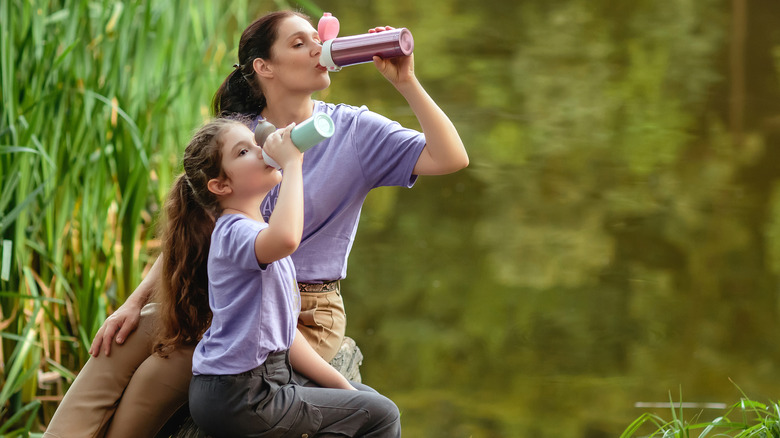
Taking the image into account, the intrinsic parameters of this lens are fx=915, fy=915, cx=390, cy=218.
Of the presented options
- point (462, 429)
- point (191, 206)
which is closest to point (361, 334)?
point (462, 429)

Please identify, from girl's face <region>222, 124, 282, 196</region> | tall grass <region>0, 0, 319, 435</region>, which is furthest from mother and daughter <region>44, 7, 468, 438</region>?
tall grass <region>0, 0, 319, 435</region>

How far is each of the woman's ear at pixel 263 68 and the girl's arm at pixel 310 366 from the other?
0.44 meters

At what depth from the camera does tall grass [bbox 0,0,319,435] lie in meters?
2.02

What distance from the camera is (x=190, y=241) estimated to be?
1.34 m

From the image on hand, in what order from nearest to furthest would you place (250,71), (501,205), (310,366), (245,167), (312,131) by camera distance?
(312,131)
(245,167)
(310,366)
(250,71)
(501,205)

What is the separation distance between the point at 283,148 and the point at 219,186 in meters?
0.14

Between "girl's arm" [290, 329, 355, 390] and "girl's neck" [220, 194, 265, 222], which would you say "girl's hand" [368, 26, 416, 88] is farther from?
"girl's arm" [290, 329, 355, 390]

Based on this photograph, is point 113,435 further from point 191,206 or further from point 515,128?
point 515,128

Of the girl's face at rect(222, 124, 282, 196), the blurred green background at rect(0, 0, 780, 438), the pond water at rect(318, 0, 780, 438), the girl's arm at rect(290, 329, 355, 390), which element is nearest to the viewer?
the girl's face at rect(222, 124, 282, 196)

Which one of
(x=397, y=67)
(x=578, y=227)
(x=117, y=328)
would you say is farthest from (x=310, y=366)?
(x=578, y=227)

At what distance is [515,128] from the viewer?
13.0ft

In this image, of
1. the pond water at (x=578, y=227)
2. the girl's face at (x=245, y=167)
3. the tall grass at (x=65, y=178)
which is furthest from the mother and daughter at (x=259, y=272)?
the pond water at (x=578, y=227)

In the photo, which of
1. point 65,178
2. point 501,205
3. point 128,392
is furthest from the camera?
point 501,205

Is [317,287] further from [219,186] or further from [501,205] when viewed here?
[501,205]
